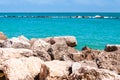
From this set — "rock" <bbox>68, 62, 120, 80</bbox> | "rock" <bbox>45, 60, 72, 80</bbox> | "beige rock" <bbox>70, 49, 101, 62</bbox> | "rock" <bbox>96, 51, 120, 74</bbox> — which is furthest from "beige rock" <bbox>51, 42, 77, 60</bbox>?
"rock" <bbox>68, 62, 120, 80</bbox>

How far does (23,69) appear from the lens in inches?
400

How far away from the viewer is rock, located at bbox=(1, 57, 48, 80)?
9922mm

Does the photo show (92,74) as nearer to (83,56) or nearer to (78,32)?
(83,56)

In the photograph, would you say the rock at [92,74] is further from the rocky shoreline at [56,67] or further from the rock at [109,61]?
the rock at [109,61]

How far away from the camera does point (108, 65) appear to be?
440 inches

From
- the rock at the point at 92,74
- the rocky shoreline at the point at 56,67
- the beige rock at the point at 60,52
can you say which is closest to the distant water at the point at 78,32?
the beige rock at the point at 60,52

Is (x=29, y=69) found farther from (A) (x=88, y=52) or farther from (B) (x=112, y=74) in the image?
(A) (x=88, y=52)

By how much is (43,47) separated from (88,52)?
2123mm

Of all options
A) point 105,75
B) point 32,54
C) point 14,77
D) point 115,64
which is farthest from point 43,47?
point 105,75

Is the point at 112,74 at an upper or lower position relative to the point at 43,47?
upper

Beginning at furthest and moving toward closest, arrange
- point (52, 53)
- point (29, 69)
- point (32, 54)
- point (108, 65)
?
1. point (52, 53)
2. point (32, 54)
3. point (108, 65)
4. point (29, 69)

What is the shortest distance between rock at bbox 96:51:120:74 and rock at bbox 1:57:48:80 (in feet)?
6.02

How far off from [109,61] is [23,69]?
8.87 ft

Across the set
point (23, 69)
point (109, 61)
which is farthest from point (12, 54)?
point (109, 61)
